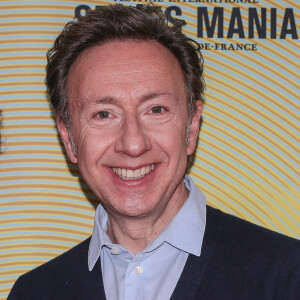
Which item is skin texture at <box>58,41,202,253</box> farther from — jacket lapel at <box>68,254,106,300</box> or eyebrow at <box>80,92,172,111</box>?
jacket lapel at <box>68,254,106,300</box>

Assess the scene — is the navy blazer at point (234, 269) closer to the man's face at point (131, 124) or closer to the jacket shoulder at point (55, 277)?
the jacket shoulder at point (55, 277)

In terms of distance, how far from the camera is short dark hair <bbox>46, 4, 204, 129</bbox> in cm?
170

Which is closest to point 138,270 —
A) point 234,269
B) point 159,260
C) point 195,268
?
point 159,260

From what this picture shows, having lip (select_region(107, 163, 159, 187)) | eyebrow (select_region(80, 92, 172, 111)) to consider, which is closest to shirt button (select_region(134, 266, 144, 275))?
lip (select_region(107, 163, 159, 187))

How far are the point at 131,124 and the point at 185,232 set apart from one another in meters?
0.36

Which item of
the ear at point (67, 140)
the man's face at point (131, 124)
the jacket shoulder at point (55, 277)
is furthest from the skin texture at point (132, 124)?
the jacket shoulder at point (55, 277)

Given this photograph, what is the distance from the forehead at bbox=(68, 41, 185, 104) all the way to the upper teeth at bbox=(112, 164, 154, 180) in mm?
221

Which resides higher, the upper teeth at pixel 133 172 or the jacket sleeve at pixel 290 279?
the upper teeth at pixel 133 172

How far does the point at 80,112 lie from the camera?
1685 millimetres

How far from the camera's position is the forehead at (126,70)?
1.62 meters

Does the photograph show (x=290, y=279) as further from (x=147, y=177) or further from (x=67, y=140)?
(x=67, y=140)

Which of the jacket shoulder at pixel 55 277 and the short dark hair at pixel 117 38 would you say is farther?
the jacket shoulder at pixel 55 277

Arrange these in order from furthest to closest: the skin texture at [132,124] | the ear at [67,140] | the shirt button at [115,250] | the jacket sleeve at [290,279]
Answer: the ear at [67,140] → the shirt button at [115,250] → the skin texture at [132,124] → the jacket sleeve at [290,279]

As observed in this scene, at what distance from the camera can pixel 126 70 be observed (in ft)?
5.36
